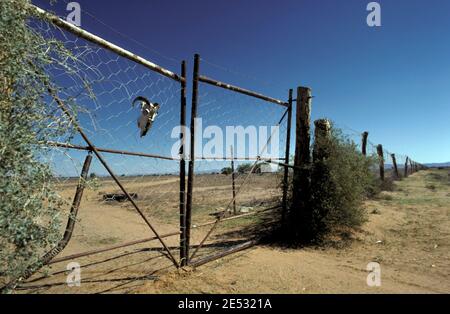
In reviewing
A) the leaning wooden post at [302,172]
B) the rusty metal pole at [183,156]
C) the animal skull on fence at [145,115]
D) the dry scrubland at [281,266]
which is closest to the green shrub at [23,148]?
the dry scrubland at [281,266]

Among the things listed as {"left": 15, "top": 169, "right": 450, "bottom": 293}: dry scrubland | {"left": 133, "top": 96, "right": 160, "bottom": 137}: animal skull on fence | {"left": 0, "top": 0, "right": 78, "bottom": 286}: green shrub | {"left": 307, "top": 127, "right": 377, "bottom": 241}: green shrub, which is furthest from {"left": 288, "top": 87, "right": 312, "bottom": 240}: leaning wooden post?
Result: {"left": 0, "top": 0, "right": 78, "bottom": 286}: green shrub

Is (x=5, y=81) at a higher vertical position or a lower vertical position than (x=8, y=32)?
lower

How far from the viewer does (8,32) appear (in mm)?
2275

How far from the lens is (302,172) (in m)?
6.46

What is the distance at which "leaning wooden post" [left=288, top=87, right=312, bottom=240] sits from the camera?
633 cm

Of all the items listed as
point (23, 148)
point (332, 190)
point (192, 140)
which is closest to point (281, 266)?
point (332, 190)

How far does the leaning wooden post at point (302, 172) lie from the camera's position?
20.8ft

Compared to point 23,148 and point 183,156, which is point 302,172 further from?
point 23,148

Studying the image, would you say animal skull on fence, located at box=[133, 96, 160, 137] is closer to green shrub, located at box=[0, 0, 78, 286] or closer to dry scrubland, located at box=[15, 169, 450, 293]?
dry scrubland, located at box=[15, 169, 450, 293]

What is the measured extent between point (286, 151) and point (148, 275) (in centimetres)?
352

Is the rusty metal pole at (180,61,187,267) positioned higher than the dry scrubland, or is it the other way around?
the rusty metal pole at (180,61,187,267)

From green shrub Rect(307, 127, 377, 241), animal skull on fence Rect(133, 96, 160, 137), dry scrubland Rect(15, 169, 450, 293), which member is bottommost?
dry scrubland Rect(15, 169, 450, 293)
